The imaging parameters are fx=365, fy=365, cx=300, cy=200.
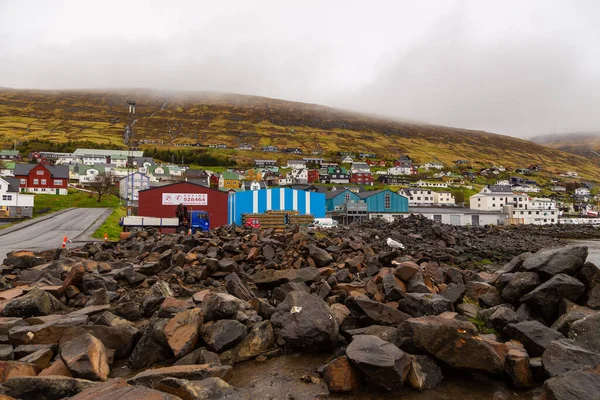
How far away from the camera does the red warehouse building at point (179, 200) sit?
47.0m

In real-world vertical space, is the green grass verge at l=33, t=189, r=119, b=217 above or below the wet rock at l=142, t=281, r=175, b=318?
below

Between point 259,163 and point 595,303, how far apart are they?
156 meters

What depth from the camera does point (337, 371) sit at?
5.93m

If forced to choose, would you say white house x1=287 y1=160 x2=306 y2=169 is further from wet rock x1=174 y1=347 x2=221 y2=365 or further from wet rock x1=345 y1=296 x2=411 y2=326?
wet rock x1=174 y1=347 x2=221 y2=365

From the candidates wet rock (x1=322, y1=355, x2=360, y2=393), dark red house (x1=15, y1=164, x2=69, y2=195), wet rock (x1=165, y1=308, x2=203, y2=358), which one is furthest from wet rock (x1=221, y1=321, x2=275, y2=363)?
dark red house (x1=15, y1=164, x2=69, y2=195)

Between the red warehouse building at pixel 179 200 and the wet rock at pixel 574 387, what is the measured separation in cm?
4484

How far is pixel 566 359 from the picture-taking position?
5.70 metres

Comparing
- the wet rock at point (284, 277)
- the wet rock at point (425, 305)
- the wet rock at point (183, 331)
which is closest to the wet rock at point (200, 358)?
the wet rock at point (183, 331)

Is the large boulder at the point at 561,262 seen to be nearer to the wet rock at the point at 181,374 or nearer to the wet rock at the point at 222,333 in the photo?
the wet rock at the point at 222,333

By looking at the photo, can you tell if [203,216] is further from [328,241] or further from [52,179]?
[52,179]

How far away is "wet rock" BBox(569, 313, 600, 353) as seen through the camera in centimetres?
617

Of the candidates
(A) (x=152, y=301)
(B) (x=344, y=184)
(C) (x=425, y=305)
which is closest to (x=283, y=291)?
(A) (x=152, y=301)

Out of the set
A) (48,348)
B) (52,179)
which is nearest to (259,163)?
(52,179)

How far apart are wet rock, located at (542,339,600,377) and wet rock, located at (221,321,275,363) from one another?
4.91 meters
